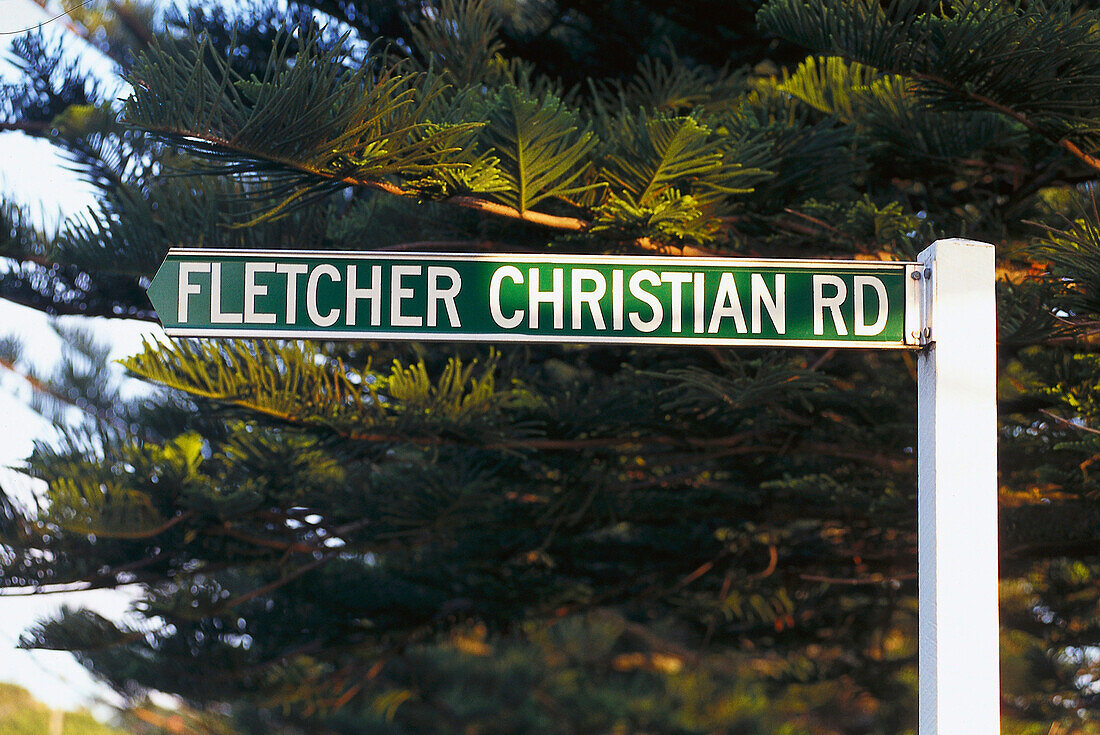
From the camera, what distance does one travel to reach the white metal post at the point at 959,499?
0.99 m

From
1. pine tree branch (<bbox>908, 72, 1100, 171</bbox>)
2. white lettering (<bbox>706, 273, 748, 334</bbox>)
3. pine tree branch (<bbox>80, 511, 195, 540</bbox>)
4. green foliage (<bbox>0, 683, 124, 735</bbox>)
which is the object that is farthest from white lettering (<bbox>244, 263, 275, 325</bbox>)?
green foliage (<bbox>0, 683, 124, 735</bbox>)

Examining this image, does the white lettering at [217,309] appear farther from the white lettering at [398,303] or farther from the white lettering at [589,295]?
the white lettering at [589,295]

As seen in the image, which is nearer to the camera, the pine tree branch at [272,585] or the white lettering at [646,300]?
the white lettering at [646,300]

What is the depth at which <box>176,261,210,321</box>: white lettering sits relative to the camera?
3.51 ft

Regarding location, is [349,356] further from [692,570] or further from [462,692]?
[462,692]

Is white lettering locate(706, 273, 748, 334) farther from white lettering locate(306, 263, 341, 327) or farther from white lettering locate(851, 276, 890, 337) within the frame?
white lettering locate(306, 263, 341, 327)

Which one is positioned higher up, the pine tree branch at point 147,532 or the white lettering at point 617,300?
the white lettering at point 617,300

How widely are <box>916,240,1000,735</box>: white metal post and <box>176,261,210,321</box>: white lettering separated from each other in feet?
2.53

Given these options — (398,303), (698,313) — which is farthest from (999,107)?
(398,303)

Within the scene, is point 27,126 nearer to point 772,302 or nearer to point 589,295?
point 589,295

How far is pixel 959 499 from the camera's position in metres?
1.01

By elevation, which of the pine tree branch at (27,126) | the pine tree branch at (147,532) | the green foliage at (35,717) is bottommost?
the green foliage at (35,717)

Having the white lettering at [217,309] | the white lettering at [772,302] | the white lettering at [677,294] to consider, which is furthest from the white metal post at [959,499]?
the white lettering at [217,309]

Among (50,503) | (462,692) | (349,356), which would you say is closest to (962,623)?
(349,356)
